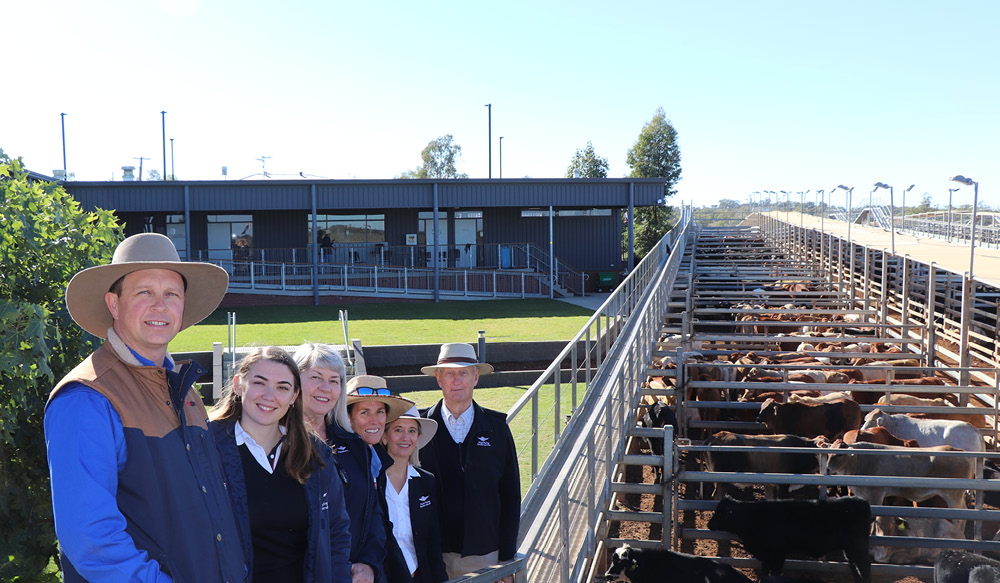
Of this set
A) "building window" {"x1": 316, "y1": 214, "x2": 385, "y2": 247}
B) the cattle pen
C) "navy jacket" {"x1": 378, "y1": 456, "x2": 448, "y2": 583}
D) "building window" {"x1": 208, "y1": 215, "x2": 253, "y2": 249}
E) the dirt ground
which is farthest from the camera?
"building window" {"x1": 316, "y1": 214, "x2": 385, "y2": 247}

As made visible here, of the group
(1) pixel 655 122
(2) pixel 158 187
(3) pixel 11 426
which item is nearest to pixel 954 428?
(3) pixel 11 426

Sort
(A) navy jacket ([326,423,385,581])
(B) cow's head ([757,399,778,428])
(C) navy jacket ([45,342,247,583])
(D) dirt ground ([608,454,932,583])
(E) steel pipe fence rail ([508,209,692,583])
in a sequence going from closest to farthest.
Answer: (C) navy jacket ([45,342,247,583])
(A) navy jacket ([326,423,385,581])
(E) steel pipe fence rail ([508,209,692,583])
(D) dirt ground ([608,454,932,583])
(B) cow's head ([757,399,778,428])

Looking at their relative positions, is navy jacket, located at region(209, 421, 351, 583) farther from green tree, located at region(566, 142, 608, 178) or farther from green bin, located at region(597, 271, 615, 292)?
green tree, located at region(566, 142, 608, 178)

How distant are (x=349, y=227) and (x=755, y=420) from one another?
2602cm

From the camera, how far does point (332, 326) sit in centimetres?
2261

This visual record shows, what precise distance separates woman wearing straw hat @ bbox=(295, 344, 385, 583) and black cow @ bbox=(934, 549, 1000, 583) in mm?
A: 5586

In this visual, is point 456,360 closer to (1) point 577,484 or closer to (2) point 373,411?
(2) point 373,411

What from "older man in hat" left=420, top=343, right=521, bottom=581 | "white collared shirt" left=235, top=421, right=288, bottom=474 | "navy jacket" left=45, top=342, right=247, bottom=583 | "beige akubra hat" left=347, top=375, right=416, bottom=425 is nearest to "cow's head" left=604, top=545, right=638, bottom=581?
"older man in hat" left=420, top=343, right=521, bottom=581

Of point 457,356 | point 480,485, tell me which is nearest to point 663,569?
point 480,485

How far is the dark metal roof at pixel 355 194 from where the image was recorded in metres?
29.9

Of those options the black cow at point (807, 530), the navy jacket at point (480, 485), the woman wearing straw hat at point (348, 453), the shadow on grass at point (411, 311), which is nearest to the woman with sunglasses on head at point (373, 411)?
the woman wearing straw hat at point (348, 453)

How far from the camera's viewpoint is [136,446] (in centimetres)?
229

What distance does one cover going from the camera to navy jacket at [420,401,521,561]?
4.25m

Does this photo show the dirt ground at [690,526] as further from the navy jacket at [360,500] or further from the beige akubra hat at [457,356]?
the navy jacket at [360,500]
